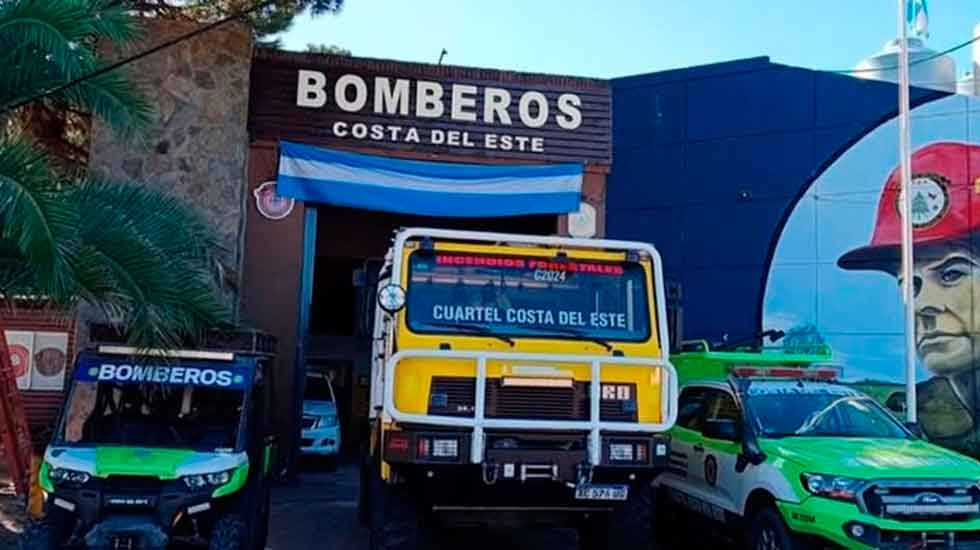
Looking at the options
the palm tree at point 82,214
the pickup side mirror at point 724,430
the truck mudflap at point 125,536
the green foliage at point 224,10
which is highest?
the green foliage at point 224,10

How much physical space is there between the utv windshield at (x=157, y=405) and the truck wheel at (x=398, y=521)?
1.42m

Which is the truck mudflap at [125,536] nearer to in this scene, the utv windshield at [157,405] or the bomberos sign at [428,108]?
the utv windshield at [157,405]

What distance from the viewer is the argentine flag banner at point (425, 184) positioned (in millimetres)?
14805

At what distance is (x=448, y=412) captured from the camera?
317 inches

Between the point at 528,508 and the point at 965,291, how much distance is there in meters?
13.7

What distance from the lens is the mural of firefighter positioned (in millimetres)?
19094

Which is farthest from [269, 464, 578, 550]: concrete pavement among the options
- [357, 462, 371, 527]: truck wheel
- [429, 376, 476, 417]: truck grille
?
[429, 376, 476, 417]: truck grille

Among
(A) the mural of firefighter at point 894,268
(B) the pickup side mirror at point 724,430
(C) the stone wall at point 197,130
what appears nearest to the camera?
(B) the pickup side mirror at point 724,430

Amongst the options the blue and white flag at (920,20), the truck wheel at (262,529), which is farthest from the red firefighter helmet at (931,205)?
the truck wheel at (262,529)

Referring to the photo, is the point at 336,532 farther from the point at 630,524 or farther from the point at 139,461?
the point at 630,524

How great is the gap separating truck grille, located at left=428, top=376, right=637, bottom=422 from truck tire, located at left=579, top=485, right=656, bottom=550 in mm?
784

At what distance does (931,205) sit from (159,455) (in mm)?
15786

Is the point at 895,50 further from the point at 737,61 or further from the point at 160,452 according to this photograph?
the point at 160,452

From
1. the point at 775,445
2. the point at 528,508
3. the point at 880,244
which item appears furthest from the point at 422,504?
the point at 880,244
